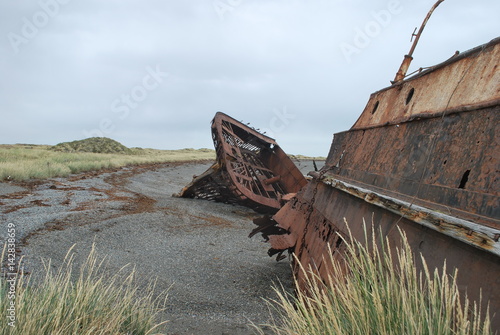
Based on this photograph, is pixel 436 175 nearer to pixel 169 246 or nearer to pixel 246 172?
pixel 169 246

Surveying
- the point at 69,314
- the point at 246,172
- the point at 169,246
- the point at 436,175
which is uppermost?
the point at 436,175

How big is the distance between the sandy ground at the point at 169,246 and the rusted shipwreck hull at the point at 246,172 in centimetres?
94

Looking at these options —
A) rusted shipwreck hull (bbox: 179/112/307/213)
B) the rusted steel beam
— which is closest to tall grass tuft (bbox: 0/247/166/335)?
the rusted steel beam

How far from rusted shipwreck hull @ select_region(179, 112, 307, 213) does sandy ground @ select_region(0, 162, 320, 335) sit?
94cm

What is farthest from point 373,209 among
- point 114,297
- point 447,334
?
point 114,297

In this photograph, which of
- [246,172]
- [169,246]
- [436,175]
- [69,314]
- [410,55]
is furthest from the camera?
[246,172]

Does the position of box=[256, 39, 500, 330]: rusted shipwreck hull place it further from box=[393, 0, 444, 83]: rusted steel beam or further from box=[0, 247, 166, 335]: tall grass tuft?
box=[0, 247, 166, 335]: tall grass tuft

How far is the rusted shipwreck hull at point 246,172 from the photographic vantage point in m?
10.9

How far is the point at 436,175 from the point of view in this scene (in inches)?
108

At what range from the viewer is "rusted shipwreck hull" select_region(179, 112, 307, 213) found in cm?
1094

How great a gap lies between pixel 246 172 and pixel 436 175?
8.71m

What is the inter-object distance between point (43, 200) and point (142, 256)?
15.7 feet

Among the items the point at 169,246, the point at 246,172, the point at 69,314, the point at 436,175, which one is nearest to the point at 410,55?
the point at 436,175

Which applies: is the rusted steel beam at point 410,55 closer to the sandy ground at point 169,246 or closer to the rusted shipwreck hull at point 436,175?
the rusted shipwreck hull at point 436,175
